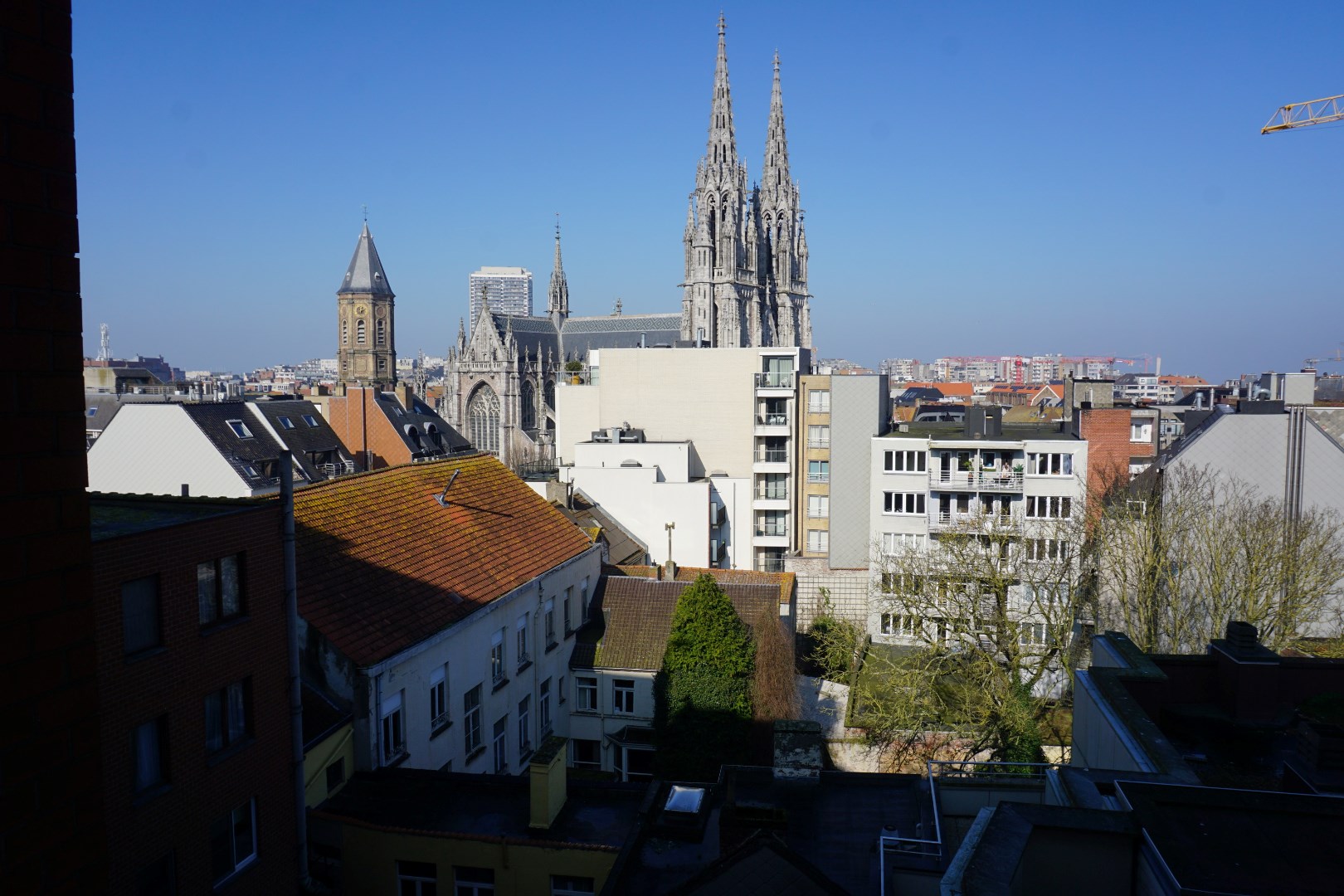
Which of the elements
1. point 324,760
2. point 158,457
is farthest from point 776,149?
Result: point 324,760

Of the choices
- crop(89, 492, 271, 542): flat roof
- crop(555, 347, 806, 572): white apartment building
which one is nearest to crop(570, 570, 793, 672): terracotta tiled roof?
crop(89, 492, 271, 542): flat roof

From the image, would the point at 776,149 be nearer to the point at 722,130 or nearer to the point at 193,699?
the point at 722,130

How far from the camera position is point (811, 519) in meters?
49.8

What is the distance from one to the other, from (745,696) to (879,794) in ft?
31.6

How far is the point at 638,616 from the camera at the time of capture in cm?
2803

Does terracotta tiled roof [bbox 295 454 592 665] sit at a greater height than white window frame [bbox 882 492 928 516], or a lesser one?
greater

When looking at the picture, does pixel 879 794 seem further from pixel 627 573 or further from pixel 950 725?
pixel 627 573

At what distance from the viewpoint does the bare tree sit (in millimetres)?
27859

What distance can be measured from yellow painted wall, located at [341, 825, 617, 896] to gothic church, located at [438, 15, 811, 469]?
7639 centimetres

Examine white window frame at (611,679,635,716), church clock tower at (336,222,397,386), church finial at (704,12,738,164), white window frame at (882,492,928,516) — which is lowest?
white window frame at (611,679,635,716)

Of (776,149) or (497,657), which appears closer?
(497,657)

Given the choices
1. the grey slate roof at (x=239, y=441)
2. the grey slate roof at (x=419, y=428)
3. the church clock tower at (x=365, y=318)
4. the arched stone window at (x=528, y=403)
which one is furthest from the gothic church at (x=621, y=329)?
the grey slate roof at (x=239, y=441)

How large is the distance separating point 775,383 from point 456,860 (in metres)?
39.0

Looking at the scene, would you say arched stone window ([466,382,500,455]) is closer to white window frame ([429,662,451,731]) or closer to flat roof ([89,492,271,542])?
white window frame ([429,662,451,731])
